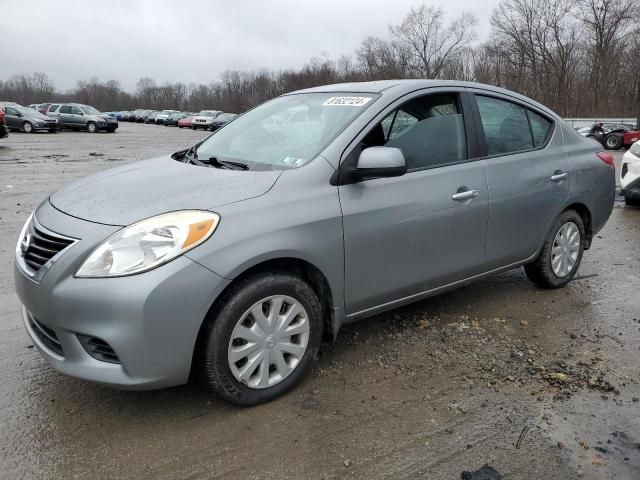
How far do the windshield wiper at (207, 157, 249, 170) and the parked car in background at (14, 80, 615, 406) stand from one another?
20 mm

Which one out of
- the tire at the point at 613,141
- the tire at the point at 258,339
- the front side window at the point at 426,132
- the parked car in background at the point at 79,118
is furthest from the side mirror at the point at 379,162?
the parked car in background at the point at 79,118

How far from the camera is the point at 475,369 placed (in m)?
3.33

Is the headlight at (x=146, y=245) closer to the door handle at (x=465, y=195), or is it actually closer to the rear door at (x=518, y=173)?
Answer: the door handle at (x=465, y=195)

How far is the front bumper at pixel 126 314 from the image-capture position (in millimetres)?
2434

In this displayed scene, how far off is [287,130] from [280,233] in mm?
1039

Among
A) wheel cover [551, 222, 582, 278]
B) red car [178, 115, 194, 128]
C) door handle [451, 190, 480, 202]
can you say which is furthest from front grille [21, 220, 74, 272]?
red car [178, 115, 194, 128]

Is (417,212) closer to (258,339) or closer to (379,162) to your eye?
(379,162)

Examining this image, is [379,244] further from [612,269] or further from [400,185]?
[612,269]

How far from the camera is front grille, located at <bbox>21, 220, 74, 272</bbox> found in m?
2.63

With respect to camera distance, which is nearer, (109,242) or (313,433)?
(109,242)

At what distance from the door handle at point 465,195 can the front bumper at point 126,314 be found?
5.66ft

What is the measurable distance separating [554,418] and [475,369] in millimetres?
580

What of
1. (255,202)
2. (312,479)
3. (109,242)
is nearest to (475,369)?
(312,479)

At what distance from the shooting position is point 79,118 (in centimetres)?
3297
